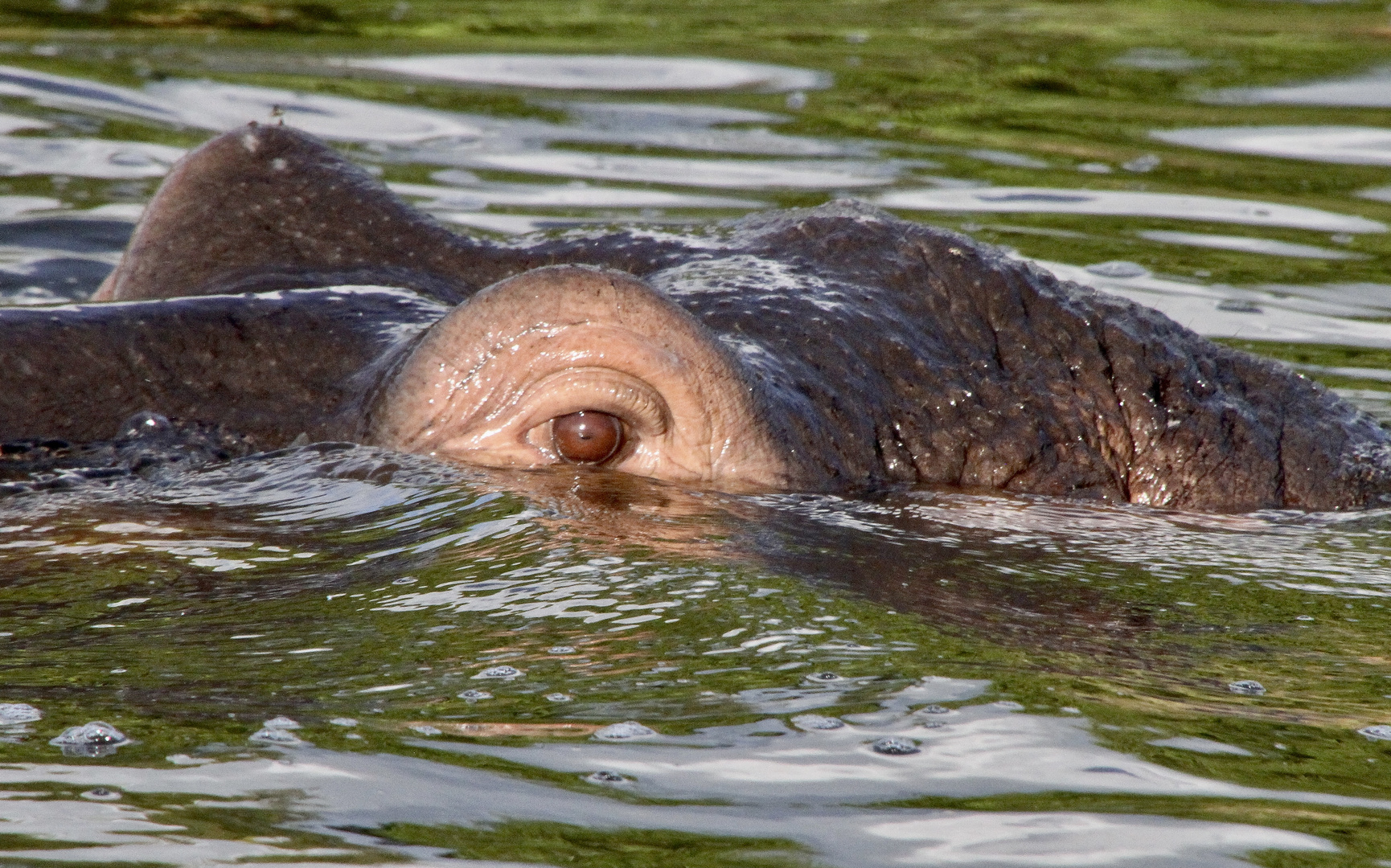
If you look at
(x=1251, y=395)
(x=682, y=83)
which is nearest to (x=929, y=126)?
(x=682, y=83)

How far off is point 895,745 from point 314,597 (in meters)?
1.09

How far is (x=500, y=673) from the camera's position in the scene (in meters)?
2.81

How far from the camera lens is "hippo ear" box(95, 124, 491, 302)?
441cm

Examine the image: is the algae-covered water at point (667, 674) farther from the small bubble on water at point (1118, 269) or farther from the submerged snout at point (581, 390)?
the small bubble on water at point (1118, 269)

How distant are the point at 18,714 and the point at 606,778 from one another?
2.76ft

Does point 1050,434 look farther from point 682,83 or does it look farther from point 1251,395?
point 682,83

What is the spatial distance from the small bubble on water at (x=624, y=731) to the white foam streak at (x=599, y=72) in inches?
325

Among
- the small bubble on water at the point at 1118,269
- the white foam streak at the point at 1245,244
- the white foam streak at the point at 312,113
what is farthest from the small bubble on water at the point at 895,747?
the white foam streak at the point at 312,113

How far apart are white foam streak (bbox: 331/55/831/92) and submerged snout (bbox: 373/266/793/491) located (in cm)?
696

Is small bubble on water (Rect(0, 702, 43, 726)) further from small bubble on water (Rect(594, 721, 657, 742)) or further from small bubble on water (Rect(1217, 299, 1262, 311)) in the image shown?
small bubble on water (Rect(1217, 299, 1262, 311))

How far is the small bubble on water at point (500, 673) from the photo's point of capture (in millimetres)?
2803

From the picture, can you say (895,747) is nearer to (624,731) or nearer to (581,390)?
(624,731)

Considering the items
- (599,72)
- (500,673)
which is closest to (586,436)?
(500,673)

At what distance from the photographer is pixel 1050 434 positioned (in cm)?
425
